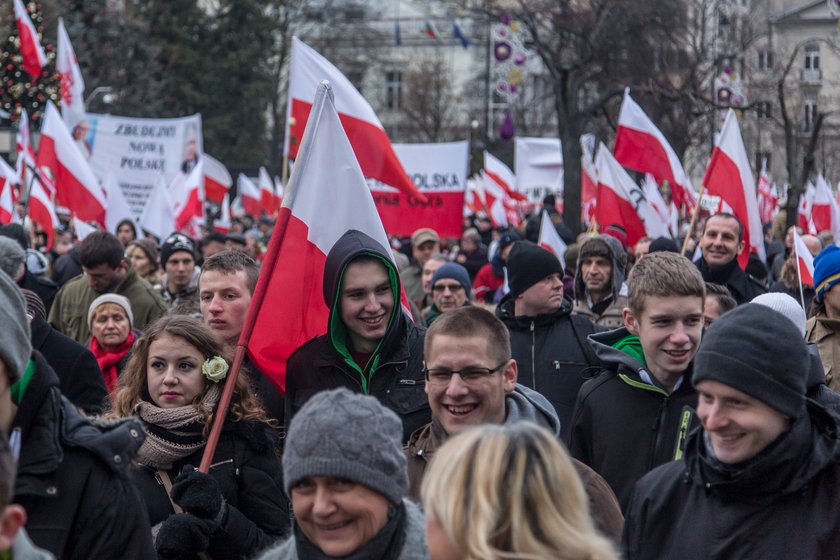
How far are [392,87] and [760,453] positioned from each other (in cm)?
6978

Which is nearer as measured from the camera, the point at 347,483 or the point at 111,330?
the point at 347,483

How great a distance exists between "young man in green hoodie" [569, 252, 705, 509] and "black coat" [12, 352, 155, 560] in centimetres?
190

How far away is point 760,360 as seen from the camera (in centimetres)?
345

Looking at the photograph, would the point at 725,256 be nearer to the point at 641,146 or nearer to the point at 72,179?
the point at 641,146

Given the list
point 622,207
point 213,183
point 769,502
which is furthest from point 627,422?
point 213,183

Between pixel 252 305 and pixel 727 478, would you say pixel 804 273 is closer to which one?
pixel 252 305

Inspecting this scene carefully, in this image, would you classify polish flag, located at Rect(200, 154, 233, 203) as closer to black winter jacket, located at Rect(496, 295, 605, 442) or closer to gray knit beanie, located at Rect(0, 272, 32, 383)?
black winter jacket, located at Rect(496, 295, 605, 442)

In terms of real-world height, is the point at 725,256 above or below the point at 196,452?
above

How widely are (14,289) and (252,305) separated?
1796 mm

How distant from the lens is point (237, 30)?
2060 inches

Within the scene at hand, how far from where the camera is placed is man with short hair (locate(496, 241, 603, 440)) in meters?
6.37

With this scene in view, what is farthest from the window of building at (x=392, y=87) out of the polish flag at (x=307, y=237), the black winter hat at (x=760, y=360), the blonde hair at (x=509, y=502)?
the blonde hair at (x=509, y=502)

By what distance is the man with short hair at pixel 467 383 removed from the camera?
4.06 meters

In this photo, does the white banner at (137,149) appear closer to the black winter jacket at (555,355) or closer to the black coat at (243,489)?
the black winter jacket at (555,355)
